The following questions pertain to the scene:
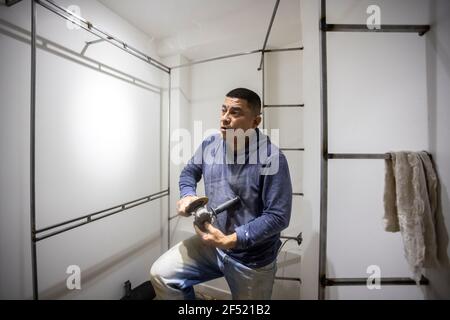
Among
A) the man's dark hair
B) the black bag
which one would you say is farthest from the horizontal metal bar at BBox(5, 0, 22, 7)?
the black bag

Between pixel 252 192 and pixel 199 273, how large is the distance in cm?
43

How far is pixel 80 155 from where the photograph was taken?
116cm

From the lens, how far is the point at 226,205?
29.7 inches

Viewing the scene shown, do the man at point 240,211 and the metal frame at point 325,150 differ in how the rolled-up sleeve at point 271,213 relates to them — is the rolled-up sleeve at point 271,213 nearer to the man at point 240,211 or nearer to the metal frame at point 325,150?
the man at point 240,211

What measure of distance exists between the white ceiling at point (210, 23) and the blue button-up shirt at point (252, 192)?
Answer: 102 cm

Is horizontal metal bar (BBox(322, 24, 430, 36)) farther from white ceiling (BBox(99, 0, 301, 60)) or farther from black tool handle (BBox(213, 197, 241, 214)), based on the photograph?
white ceiling (BBox(99, 0, 301, 60))

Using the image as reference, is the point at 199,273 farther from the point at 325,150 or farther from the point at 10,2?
the point at 10,2

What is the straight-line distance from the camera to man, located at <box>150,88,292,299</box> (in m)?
0.73

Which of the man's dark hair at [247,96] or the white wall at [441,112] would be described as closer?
the white wall at [441,112]

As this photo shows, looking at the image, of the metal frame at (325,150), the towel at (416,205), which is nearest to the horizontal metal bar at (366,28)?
the metal frame at (325,150)


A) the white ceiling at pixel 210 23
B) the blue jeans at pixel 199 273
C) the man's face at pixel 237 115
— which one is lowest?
the blue jeans at pixel 199 273

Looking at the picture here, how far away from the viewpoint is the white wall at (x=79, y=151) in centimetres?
88

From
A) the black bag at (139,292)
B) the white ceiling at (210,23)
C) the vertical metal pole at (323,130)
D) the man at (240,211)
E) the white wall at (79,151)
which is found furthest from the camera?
the black bag at (139,292)
